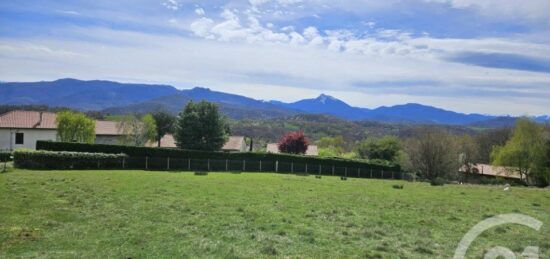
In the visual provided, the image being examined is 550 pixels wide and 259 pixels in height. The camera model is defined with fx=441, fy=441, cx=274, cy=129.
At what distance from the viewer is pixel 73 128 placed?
257 ft

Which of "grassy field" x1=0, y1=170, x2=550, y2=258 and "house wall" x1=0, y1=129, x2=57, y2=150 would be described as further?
"house wall" x1=0, y1=129, x2=57, y2=150

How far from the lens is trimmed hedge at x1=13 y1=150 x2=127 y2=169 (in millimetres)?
39156

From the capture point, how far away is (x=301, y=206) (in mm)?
18891

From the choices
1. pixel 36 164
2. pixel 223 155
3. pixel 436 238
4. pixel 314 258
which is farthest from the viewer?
pixel 223 155

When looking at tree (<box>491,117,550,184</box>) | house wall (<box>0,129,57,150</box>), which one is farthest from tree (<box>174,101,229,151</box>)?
tree (<box>491,117,550,184</box>)

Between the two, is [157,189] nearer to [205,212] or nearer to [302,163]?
[205,212]

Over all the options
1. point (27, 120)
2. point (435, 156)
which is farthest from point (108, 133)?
point (435, 156)

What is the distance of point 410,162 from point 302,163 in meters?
26.8

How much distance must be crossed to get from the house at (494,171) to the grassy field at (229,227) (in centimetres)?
6729

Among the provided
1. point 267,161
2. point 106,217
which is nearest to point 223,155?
point 267,161

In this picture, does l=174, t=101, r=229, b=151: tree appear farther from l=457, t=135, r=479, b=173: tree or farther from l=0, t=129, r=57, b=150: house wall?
l=457, t=135, r=479, b=173: tree

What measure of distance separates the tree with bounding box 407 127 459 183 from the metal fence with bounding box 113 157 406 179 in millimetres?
11026

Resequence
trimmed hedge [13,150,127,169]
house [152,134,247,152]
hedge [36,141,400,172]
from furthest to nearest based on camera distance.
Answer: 1. house [152,134,247,152]
2. hedge [36,141,400,172]
3. trimmed hedge [13,150,127,169]

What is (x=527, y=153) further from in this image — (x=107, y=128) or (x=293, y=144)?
(x=107, y=128)
